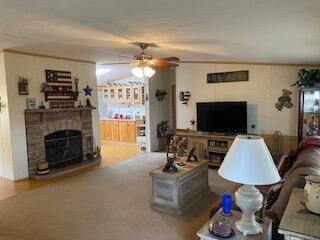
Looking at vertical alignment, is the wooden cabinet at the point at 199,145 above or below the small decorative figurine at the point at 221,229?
below

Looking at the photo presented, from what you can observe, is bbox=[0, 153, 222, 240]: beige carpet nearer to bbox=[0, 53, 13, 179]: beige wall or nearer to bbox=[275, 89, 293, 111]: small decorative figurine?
bbox=[0, 53, 13, 179]: beige wall

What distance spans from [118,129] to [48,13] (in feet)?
23.3

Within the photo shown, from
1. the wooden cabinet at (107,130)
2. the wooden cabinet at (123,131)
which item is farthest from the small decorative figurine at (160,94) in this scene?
the wooden cabinet at (107,130)

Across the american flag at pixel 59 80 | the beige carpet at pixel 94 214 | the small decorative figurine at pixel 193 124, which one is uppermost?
the american flag at pixel 59 80

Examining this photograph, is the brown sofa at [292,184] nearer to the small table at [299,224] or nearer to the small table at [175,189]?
the small table at [299,224]

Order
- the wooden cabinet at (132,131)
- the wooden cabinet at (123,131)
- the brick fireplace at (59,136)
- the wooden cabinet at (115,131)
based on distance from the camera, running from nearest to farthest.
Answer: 1. the brick fireplace at (59,136)
2. the wooden cabinet at (132,131)
3. the wooden cabinet at (123,131)
4. the wooden cabinet at (115,131)

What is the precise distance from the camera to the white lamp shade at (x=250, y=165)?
5.30 feet

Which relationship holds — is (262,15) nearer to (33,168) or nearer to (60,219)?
(60,219)

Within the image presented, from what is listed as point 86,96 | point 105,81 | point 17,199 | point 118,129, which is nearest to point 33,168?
point 17,199

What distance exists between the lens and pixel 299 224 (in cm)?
151

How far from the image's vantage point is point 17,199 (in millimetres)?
4117

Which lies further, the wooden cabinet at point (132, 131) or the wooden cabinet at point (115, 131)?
the wooden cabinet at point (115, 131)

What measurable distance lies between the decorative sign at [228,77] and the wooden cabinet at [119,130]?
3.47 metres

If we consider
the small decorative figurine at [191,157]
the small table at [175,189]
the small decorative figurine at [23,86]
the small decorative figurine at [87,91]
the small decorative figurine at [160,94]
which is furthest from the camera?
the small decorative figurine at [160,94]
